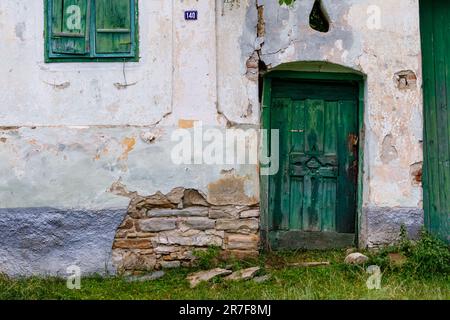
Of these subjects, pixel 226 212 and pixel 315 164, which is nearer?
pixel 226 212

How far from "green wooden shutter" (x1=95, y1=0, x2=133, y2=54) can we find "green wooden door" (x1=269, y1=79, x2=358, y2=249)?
5.31 feet

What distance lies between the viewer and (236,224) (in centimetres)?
668

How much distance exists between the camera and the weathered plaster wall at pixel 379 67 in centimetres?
679

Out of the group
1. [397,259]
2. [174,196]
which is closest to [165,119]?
[174,196]

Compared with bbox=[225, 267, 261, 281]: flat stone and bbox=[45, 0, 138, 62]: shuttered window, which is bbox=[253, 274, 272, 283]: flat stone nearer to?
bbox=[225, 267, 261, 281]: flat stone

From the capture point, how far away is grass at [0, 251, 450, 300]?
18.2 ft

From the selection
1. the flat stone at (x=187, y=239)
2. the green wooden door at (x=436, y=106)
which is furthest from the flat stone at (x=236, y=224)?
the green wooden door at (x=436, y=106)

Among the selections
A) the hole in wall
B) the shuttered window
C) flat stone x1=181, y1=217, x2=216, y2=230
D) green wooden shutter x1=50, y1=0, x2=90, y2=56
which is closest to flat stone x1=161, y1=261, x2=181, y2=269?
flat stone x1=181, y1=217, x2=216, y2=230

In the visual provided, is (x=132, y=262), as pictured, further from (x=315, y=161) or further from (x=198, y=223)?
(x=315, y=161)

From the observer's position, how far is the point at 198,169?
21.9ft

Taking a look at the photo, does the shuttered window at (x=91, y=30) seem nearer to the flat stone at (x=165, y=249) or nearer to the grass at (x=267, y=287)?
the flat stone at (x=165, y=249)

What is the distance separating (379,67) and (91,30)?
9.57 feet

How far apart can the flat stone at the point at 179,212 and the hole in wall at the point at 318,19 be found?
2.18m

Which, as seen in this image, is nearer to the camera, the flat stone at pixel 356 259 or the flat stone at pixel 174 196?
the flat stone at pixel 356 259
